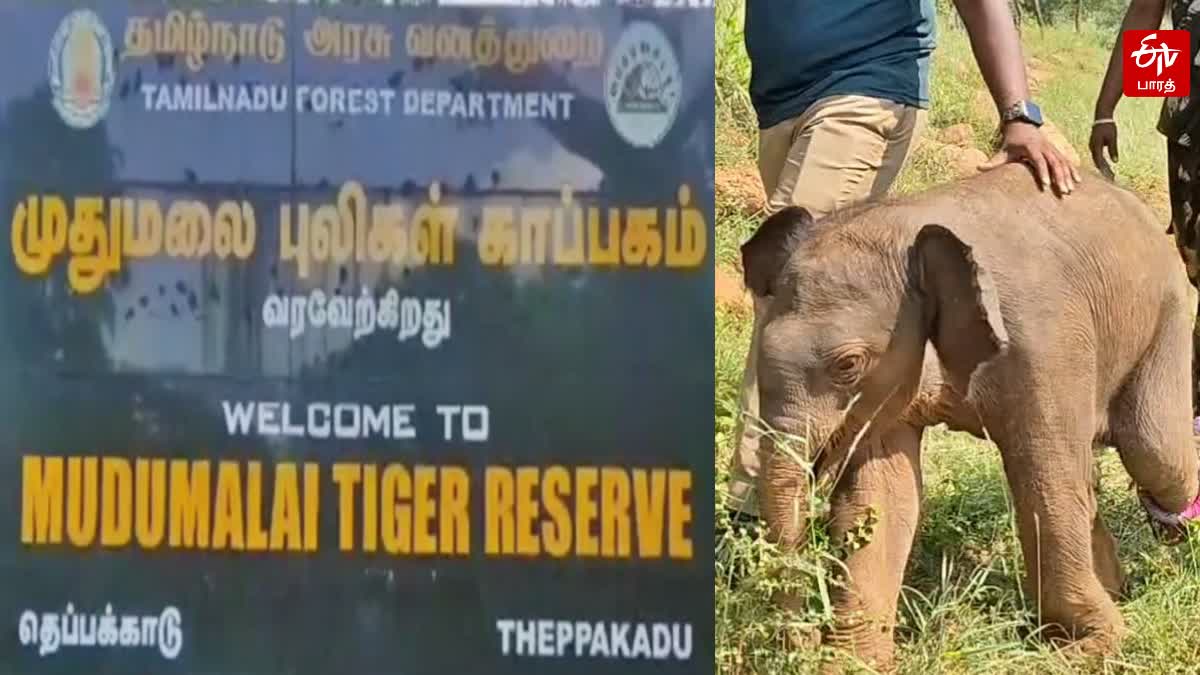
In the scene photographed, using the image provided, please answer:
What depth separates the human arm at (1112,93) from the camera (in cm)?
412

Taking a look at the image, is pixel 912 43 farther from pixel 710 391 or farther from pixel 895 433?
pixel 710 391

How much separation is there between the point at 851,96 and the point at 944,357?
2.08ft

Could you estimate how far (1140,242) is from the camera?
365 cm

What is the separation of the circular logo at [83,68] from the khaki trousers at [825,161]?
1510 millimetres

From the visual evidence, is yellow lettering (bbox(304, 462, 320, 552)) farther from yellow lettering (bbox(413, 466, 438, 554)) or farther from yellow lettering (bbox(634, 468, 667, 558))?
yellow lettering (bbox(634, 468, 667, 558))

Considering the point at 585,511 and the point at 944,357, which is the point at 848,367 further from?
the point at 585,511

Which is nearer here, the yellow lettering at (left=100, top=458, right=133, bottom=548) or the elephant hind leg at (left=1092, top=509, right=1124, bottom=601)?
the yellow lettering at (left=100, top=458, right=133, bottom=548)

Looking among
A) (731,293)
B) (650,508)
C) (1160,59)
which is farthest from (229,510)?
(731,293)

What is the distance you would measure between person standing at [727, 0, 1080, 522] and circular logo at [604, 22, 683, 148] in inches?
41.7

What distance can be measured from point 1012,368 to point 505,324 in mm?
1394

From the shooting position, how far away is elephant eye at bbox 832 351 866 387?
9.99 feet

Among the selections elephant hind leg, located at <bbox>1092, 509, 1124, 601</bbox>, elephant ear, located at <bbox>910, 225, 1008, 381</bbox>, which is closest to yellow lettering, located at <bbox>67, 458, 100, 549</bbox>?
elephant ear, located at <bbox>910, 225, 1008, 381</bbox>

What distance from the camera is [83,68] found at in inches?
91.4

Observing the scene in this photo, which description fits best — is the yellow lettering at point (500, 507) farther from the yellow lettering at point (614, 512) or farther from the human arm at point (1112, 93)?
the human arm at point (1112, 93)
